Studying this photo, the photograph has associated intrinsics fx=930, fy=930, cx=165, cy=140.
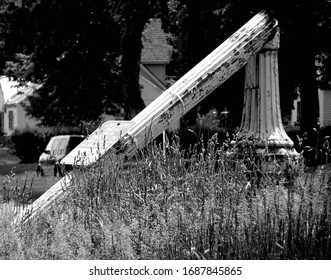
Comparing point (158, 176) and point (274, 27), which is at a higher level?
point (274, 27)

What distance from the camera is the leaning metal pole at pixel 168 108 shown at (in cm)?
724

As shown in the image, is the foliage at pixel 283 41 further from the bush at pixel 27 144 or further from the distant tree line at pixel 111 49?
the bush at pixel 27 144

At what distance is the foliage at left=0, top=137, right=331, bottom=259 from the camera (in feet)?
18.4

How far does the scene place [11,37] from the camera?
3512 cm

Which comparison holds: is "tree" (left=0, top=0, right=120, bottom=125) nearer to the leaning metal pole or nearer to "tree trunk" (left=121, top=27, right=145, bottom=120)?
"tree trunk" (left=121, top=27, right=145, bottom=120)

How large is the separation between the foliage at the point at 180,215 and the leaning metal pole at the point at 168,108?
0.23 meters

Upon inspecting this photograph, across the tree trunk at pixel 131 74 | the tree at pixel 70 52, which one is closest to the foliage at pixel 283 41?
the tree trunk at pixel 131 74

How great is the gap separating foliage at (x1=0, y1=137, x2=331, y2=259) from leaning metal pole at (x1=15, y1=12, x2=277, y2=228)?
23 cm

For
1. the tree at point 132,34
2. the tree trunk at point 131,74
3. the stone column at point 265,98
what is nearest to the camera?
the stone column at point 265,98

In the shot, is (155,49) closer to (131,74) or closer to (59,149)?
(131,74)

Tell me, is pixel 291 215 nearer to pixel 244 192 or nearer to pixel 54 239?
pixel 244 192

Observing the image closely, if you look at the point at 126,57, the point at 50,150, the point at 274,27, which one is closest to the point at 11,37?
the point at 126,57

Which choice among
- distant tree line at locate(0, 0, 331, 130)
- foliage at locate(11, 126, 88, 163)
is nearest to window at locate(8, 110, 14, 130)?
distant tree line at locate(0, 0, 331, 130)
